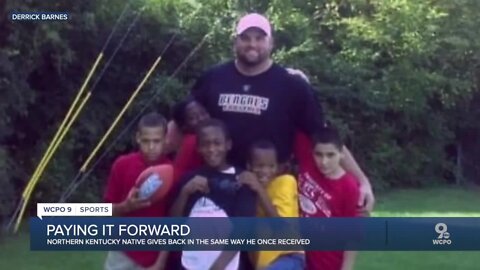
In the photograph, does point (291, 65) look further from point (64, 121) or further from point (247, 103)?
point (247, 103)

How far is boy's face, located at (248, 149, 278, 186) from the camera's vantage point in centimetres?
357

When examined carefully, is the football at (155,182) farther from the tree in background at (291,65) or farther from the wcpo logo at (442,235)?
the tree in background at (291,65)

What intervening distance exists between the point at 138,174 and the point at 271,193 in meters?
0.38

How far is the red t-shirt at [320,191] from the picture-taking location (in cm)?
366

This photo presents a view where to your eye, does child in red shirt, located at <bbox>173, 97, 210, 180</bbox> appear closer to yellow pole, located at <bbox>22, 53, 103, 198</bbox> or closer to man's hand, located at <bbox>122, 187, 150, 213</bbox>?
man's hand, located at <bbox>122, 187, 150, 213</bbox>

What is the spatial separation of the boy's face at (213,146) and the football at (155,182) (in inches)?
4.4

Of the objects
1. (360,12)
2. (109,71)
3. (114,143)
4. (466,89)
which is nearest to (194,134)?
(114,143)

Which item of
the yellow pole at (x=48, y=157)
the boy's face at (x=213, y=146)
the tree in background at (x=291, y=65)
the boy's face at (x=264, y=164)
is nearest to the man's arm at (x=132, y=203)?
the boy's face at (x=213, y=146)

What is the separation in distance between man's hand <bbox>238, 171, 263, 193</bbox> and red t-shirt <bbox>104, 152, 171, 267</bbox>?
0.79ft

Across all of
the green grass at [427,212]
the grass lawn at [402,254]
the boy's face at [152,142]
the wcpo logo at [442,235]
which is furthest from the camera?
the green grass at [427,212]

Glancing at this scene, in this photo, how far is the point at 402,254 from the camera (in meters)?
5.75

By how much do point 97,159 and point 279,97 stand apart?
188cm

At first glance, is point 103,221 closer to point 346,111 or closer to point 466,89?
point 466,89

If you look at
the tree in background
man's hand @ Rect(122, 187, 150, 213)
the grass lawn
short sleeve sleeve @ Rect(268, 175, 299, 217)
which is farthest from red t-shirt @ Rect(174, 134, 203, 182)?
the tree in background
